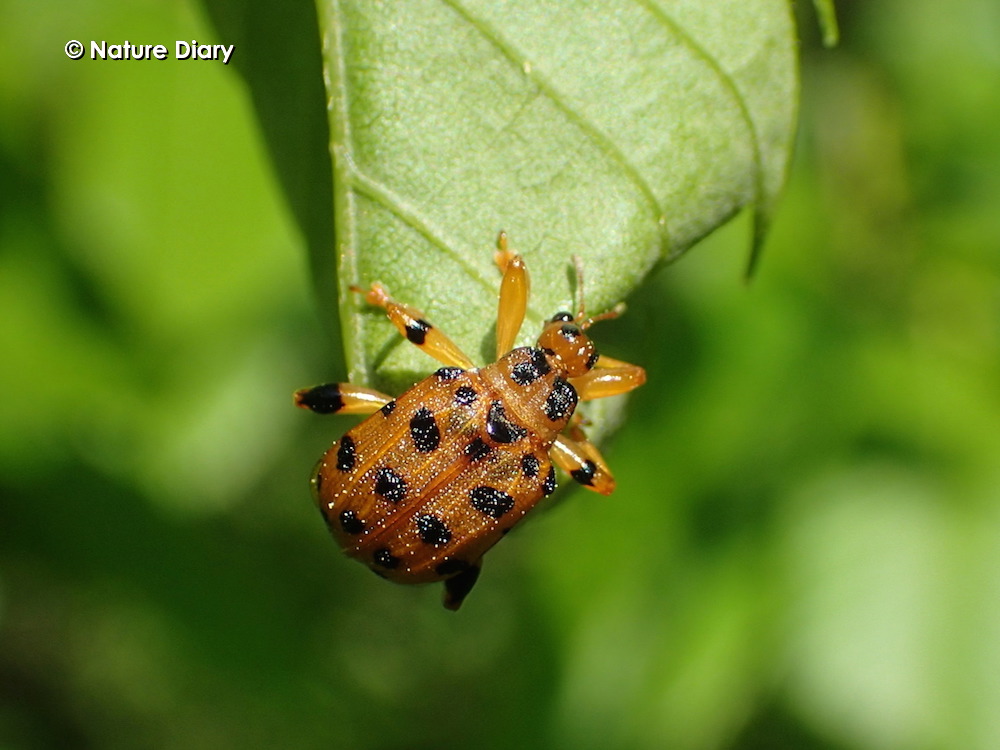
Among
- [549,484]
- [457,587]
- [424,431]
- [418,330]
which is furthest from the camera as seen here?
[457,587]

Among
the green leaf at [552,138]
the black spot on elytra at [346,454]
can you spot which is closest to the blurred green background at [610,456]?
the black spot on elytra at [346,454]

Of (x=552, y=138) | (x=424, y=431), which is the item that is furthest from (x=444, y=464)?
(x=552, y=138)

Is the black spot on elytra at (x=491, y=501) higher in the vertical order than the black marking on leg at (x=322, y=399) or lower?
lower

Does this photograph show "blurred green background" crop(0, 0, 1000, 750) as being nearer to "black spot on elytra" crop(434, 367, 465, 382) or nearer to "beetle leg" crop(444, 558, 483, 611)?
"beetle leg" crop(444, 558, 483, 611)

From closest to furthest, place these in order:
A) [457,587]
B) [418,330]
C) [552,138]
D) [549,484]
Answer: [552,138] < [418,330] < [549,484] < [457,587]

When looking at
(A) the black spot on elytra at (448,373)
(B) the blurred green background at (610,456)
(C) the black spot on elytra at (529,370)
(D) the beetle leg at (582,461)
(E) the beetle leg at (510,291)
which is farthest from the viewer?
(B) the blurred green background at (610,456)

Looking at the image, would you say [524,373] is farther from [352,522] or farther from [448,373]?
[352,522]

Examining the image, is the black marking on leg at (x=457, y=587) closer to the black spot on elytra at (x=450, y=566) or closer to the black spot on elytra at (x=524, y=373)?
the black spot on elytra at (x=450, y=566)
